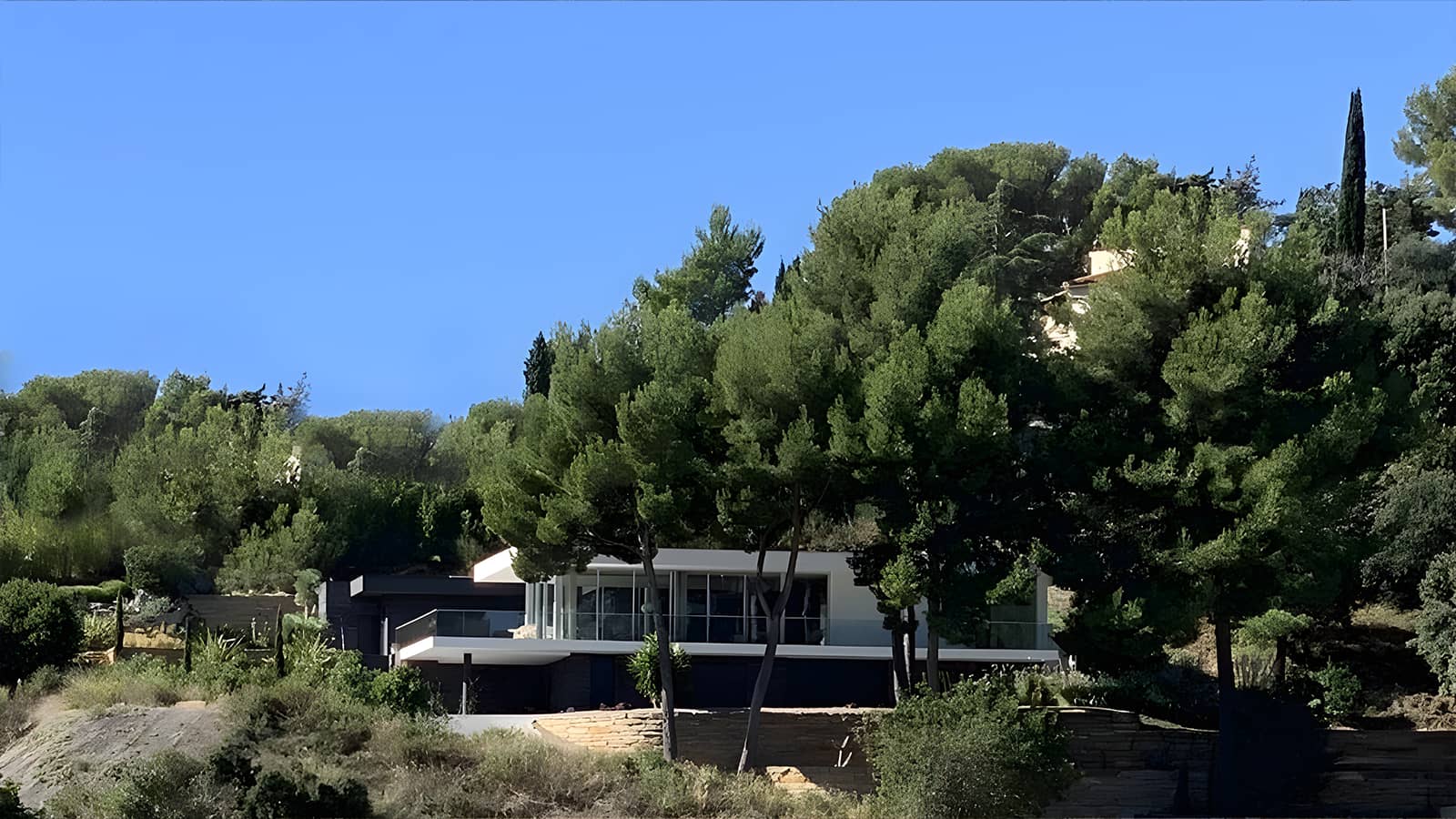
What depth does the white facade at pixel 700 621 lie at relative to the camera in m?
42.0

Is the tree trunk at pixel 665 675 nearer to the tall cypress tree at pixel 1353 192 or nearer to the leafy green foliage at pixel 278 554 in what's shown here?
the leafy green foliage at pixel 278 554

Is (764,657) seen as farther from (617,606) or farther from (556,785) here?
(556,785)

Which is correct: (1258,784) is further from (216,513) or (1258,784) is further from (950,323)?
(216,513)

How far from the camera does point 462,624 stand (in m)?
42.3

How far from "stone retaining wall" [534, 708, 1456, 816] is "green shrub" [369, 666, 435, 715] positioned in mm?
2716

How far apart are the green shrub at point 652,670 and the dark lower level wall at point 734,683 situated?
0.36 m

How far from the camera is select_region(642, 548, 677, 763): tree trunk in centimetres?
3744

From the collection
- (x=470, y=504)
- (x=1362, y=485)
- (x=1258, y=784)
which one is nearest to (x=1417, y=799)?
(x=1258, y=784)

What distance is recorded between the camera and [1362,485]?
38.7m

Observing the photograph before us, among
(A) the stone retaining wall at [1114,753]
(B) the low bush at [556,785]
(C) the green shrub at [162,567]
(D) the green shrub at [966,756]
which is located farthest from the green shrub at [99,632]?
(D) the green shrub at [966,756]

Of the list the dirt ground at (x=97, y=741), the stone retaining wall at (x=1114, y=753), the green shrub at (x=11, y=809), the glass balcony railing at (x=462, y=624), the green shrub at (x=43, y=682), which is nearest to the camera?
the green shrub at (x=11, y=809)

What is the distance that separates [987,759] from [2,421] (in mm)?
54541

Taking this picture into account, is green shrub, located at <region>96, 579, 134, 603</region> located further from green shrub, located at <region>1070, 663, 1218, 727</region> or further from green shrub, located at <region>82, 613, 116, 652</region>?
green shrub, located at <region>1070, 663, 1218, 727</region>

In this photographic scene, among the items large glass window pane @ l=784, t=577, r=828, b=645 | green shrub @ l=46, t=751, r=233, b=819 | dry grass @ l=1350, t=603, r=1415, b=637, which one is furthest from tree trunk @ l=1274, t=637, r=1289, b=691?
green shrub @ l=46, t=751, r=233, b=819
